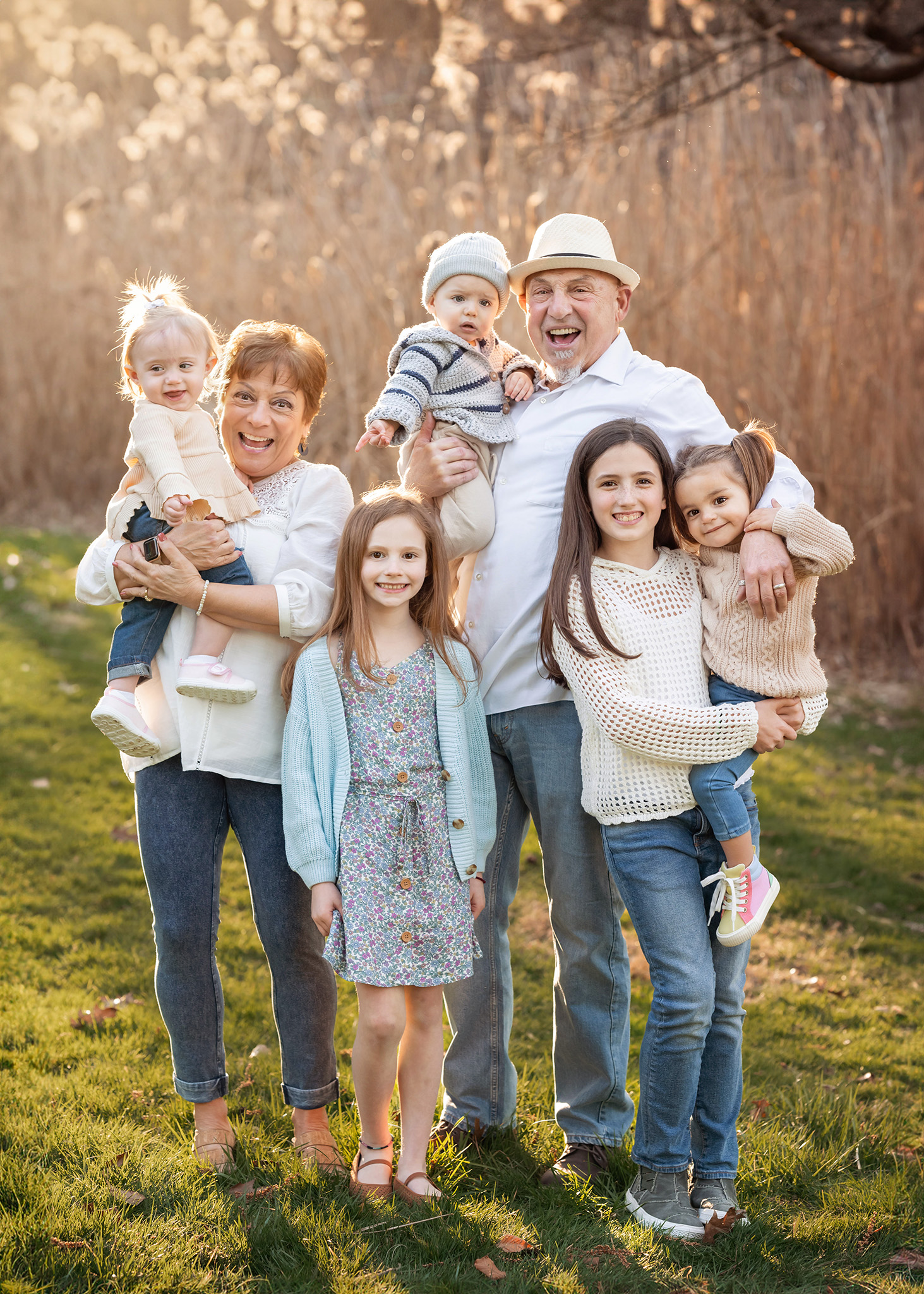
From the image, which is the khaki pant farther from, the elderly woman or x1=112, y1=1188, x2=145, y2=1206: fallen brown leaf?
x1=112, y1=1188, x2=145, y2=1206: fallen brown leaf

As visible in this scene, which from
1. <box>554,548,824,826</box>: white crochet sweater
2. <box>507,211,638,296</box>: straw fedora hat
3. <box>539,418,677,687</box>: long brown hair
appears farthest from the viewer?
<box>507,211,638,296</box>: straw fedora hat

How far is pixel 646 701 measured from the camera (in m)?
2.54

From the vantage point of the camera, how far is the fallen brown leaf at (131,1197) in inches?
102

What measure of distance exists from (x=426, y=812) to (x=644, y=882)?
521mm

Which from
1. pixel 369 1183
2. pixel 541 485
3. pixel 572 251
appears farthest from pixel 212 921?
pixel 572 251

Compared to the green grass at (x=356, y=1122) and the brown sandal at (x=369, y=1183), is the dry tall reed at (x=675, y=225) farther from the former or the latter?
the brown sandal at (x=369, y=1183)

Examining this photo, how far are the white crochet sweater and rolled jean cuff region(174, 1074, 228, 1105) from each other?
1.15 metres

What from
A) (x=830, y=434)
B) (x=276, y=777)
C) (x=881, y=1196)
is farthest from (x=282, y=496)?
(x=830, y=434)

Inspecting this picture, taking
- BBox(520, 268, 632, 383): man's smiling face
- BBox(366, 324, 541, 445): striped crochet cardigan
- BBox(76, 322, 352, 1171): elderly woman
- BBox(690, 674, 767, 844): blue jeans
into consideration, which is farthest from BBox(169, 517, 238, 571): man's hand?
BBox(690, 674, 767, 844): blue jeans

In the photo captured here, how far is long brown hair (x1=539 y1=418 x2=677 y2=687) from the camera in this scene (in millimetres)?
2645

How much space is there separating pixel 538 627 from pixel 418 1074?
43.4 inches

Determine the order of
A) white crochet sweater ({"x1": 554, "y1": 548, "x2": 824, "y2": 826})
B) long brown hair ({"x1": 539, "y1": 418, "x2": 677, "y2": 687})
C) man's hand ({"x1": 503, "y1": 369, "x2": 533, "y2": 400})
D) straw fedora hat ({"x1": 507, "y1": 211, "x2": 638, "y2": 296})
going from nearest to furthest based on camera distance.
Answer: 1. white crochet sweater ({"x1": 554, "y1": 548, "x2": 824, "y2": 826})
2. long brown hair ({"x1": 539, "y1": 418, "x2": 677, "y2": 687})
3. straw fedora hat ({"x1": 507, "y1": 211, "x2": 638, "y2": 296})
4. man's hand ({"x1": 503, "y1": 369, "x2": 533, "y2": 400})

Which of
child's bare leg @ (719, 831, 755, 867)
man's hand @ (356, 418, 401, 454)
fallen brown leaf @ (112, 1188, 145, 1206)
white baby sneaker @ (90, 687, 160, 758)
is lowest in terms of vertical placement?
fallen brown leaf @ (112, 1188, 145, 1206)

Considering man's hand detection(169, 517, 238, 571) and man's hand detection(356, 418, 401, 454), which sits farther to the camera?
man's hand detection(356, 418, 401, 454)
